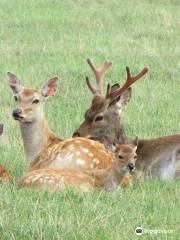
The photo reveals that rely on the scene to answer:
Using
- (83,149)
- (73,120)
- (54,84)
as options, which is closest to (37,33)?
(73,120)

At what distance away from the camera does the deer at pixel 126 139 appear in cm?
828

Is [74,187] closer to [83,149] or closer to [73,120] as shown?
[83,149]

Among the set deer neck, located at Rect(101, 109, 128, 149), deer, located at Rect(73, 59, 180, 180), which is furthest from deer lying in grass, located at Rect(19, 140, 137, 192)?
deer neck, located at Rect(101, 109, 128, 149)

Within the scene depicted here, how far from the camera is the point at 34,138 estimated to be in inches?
330

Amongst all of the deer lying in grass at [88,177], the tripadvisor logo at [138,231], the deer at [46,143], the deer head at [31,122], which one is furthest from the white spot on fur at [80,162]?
the tripadvisor logo at [138,231]

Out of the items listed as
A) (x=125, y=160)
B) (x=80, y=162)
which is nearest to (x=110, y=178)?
(x=125, y=160)

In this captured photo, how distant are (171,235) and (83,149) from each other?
7.72ft

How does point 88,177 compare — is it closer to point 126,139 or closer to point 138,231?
point 138,231

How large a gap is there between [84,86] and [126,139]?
360 cm

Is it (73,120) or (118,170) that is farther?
(73,120)

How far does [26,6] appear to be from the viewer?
65.4 feet

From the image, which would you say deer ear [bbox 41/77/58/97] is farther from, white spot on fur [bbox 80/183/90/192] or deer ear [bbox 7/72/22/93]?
white spot on fur [bbox 80/183/90/192]

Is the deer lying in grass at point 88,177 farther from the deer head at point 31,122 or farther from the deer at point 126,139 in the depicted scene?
the deer head at point 31,122

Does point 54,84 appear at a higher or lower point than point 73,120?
higher
